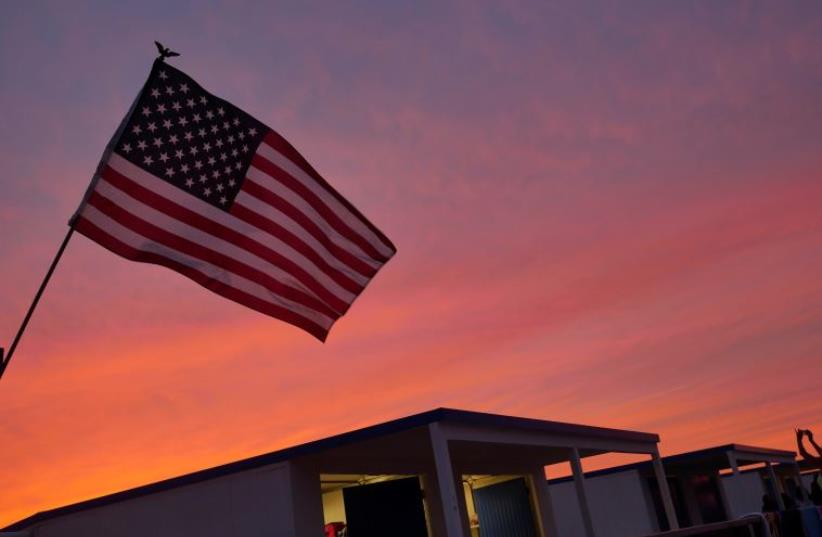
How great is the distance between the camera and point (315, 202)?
8141mm

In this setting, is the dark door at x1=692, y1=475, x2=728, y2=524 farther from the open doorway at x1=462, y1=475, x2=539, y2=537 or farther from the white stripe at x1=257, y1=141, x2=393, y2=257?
the white stripe at x1=257, y1=141, x2=393, y2=257

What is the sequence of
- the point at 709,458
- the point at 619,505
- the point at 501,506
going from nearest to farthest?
the point at 501,506
the point at 709,458
the point at 619,505

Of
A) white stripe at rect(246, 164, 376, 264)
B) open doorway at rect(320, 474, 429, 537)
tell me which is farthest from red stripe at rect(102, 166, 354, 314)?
open doorway at rect(320, 474, 429, 537)

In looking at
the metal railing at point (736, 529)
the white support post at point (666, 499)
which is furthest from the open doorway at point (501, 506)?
the metal railing at point (736, 529)

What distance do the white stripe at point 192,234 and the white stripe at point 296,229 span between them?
0.44 meters

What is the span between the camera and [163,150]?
279 inches

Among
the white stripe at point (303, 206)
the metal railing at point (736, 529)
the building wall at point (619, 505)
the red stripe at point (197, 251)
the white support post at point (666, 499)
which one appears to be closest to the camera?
the red stripe at point (197, 251)

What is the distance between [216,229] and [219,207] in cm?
22

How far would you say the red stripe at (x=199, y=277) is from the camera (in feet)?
21.7

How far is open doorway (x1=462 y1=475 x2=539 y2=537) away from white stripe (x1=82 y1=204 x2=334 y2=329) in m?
14.3

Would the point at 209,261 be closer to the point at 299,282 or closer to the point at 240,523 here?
the point at 299,282

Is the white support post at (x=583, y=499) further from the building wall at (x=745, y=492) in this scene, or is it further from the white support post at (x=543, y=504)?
the building wall at (x=745, y=492)

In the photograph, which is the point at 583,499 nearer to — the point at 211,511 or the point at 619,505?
the point at 211,511

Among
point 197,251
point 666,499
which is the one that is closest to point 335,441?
point 197,251
